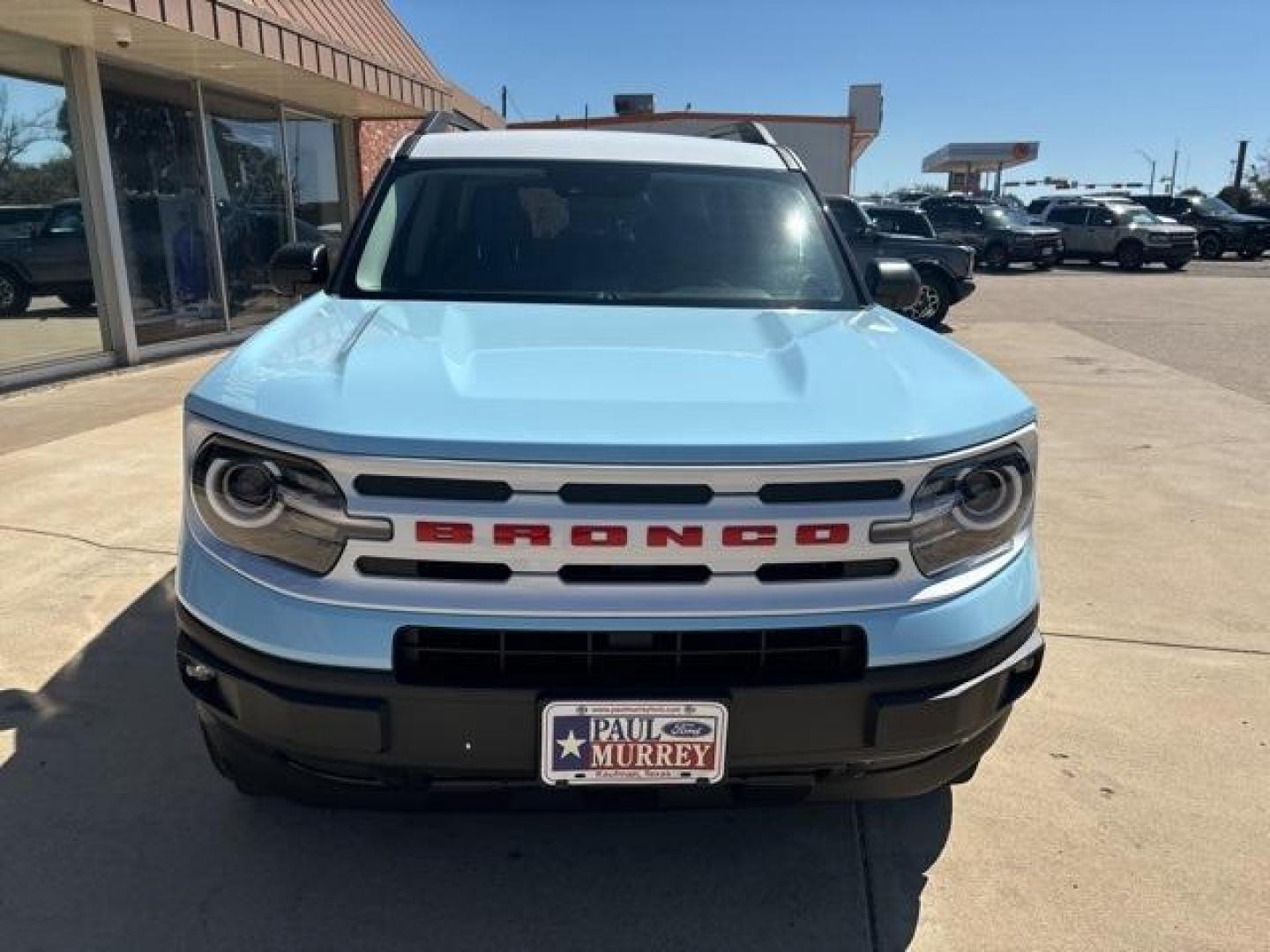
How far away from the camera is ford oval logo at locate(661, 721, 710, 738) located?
1.95 metres

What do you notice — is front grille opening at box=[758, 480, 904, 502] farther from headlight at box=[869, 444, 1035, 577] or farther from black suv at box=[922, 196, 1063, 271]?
black suv at box=[922, 196, 1063, 271]

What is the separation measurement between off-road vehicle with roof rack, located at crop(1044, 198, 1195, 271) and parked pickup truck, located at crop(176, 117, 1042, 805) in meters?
26.5

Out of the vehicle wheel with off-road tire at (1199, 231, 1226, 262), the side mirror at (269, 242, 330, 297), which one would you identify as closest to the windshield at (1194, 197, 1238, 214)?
the vehicle wheel with off-road tire at (1199, 231, 1226, 262)

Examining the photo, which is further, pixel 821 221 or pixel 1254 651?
pixel 1254 651

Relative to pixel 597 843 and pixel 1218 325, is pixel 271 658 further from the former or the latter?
pixel 1218 325

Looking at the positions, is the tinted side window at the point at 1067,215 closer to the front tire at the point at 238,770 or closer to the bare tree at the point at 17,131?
the bare tree at the point at 17,131

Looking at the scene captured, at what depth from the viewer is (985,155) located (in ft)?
206

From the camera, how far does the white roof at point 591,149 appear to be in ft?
12.0

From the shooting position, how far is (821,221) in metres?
3.56

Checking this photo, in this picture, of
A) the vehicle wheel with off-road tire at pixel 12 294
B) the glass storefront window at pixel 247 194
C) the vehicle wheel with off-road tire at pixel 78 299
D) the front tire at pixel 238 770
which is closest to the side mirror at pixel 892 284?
the front tire at pixel 238 770

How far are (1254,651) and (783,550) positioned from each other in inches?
110

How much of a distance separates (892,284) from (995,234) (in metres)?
23.4

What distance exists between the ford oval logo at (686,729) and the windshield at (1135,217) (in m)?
27.4

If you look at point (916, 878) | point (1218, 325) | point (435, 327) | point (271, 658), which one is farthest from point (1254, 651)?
point (1218, 325)
